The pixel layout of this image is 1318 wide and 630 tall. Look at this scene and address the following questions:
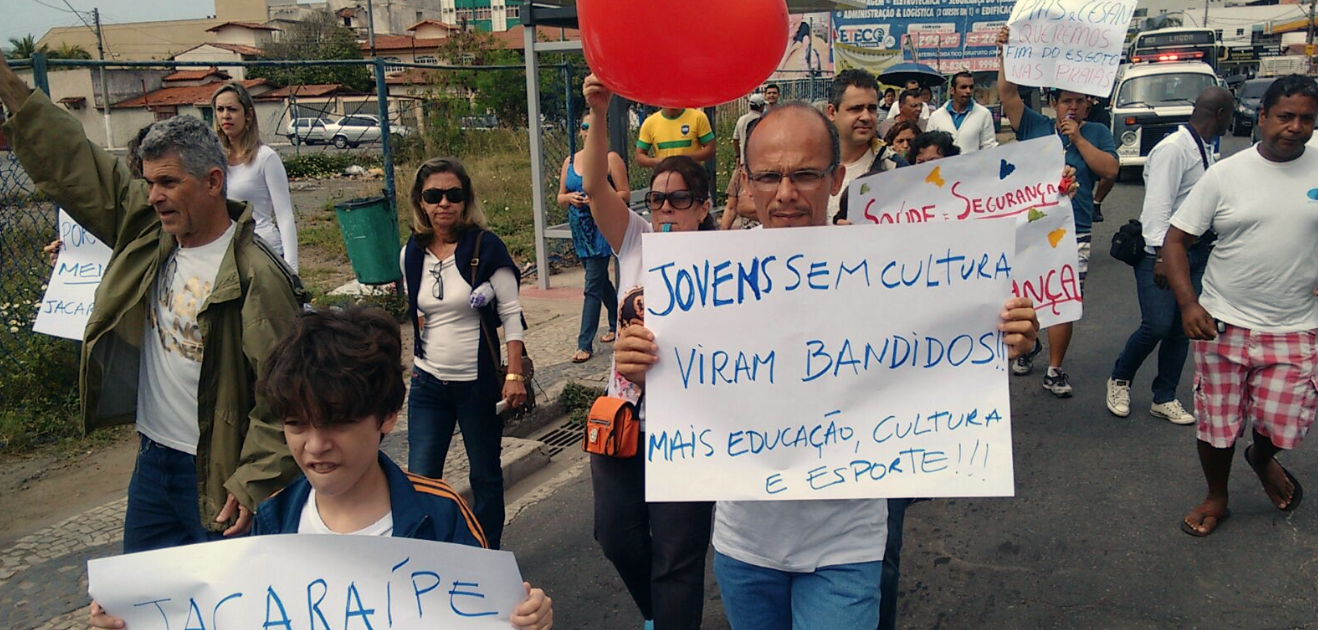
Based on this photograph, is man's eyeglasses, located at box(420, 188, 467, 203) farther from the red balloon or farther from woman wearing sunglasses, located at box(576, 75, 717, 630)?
the red balloon

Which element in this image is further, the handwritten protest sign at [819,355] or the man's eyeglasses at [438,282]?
the man's eyeglasses at [438,282]

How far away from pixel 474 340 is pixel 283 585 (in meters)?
2.24

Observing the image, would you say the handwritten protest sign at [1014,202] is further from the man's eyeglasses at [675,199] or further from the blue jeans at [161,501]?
the blue jeans at [161,501]

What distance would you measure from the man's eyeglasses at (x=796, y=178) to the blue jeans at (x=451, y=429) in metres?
2.07

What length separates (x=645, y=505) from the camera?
10.6 feet

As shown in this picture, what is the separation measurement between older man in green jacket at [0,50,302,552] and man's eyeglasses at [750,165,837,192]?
4.59 ft

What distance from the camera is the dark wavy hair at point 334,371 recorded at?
1.98m

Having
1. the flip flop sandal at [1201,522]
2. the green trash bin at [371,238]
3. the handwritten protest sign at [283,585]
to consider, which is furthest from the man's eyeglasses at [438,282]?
the green trash bin at [371,238]

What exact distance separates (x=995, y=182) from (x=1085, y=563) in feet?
5.52

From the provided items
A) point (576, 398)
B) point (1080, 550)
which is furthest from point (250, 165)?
point (1080, 550)

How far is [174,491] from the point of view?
2.91m

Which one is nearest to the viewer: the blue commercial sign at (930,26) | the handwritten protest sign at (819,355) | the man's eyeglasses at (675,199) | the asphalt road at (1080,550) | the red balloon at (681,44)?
the handwritten protest sign at (819,355)

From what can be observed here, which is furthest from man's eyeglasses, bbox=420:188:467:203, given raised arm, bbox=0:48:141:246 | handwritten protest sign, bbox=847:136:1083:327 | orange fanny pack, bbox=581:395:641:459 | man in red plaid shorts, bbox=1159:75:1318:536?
man in red plaid shorts, bbox=1159:75:1318:536

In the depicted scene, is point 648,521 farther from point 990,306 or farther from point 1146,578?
point 1146,578
